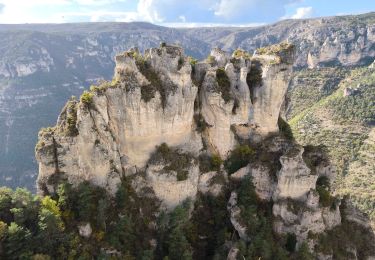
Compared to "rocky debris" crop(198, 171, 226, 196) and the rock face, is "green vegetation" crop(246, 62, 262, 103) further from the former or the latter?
"rocky debris" crop(198, 171, 226, 196)

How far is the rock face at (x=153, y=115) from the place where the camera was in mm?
40844

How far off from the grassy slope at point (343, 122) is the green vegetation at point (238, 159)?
4422cm

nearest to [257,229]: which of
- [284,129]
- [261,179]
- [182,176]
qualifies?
[261,179]

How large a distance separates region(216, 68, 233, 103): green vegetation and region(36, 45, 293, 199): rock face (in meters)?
0.07

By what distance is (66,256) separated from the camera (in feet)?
119

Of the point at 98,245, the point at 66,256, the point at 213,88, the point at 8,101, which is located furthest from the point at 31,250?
the point at 8,101

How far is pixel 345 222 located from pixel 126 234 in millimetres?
27090

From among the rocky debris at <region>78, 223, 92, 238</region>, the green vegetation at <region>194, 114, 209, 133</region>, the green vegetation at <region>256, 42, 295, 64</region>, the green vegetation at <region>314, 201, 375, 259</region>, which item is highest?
the green vegetation at <region>256, 42, 295, 64</region>

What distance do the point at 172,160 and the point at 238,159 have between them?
29.3ft

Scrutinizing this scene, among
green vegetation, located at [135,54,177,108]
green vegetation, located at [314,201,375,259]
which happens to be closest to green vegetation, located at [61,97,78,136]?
green vegetation, located at [135,54,177,108]

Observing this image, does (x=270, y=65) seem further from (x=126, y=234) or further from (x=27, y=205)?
(x=27, y=205)

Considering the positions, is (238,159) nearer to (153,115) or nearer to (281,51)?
(153,115)

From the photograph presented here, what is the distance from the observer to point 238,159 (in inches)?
1916

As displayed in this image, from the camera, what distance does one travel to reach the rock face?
134 feet
